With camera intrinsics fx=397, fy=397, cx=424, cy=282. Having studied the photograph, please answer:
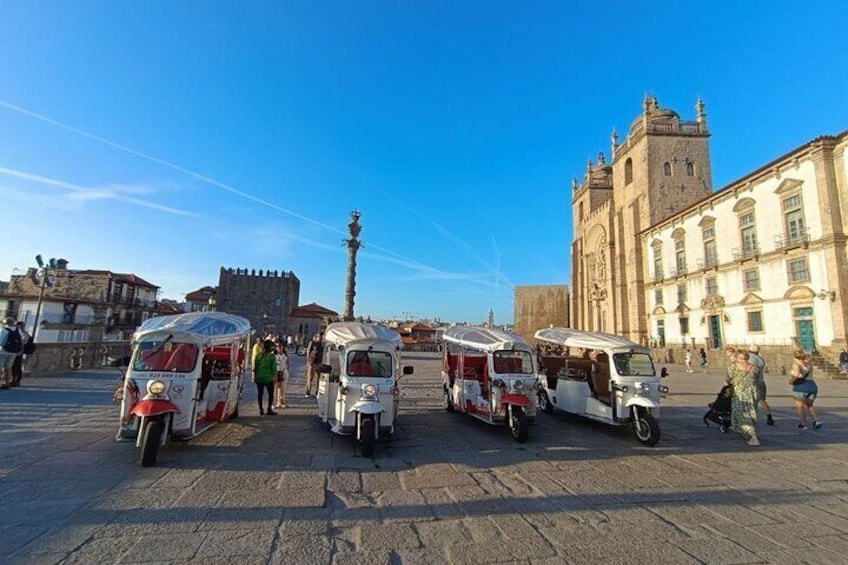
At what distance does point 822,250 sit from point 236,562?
2886 cm

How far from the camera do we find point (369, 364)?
6.94 metres

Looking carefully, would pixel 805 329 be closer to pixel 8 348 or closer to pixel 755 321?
pixel 755 321

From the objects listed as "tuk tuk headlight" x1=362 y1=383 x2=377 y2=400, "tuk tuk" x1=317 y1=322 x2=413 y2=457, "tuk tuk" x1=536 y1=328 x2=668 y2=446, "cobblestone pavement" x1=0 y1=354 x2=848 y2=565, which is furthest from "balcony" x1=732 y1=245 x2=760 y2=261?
"tuk tuk headlight" x1=362 y1=383 x2=377 y2=400

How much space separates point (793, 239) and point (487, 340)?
975 inches

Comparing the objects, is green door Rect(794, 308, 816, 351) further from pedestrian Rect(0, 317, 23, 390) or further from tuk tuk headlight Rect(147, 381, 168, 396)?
pedestrian Rect(0, 317, 23, 390)

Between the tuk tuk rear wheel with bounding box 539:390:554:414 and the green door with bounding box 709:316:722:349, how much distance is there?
24.2 m

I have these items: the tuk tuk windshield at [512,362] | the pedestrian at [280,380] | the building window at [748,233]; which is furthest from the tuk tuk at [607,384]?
the building window at [748,233]

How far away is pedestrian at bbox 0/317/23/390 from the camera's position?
10078 millimetres

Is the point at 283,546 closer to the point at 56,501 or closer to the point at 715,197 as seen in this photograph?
the point at 56,501

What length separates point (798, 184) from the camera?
73.2 ft

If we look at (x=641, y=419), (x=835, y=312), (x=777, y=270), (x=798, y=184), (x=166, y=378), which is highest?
(x=798, y=184)

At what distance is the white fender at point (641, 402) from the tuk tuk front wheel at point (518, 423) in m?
2.05

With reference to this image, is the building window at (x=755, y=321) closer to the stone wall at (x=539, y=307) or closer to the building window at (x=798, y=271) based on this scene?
the building window at (x=798, y=271)

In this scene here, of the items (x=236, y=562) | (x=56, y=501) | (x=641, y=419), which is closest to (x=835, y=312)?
(x=641, y=419)
